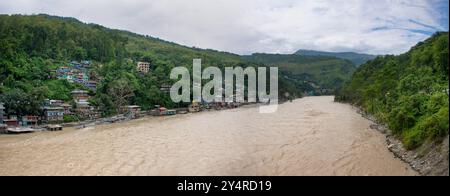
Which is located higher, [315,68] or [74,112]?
[315,68]

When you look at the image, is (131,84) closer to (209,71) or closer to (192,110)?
(192,110)

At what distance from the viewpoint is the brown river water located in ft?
35.1

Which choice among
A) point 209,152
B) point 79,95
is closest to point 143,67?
point 79,95

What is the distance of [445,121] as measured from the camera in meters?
10.9

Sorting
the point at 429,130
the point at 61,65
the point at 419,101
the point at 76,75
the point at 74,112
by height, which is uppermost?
the point at 61,65

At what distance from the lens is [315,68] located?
10625 centimetres

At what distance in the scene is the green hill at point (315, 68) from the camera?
91188mm

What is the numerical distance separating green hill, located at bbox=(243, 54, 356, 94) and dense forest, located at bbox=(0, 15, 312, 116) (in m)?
50.2

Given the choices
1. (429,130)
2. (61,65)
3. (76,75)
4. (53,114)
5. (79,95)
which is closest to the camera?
(429,130)

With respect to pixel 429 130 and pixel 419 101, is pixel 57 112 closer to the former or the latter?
pixel 419 101

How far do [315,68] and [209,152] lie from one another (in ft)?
317

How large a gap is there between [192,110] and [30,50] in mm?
13470

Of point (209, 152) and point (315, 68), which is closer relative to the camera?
point (209, 152)
